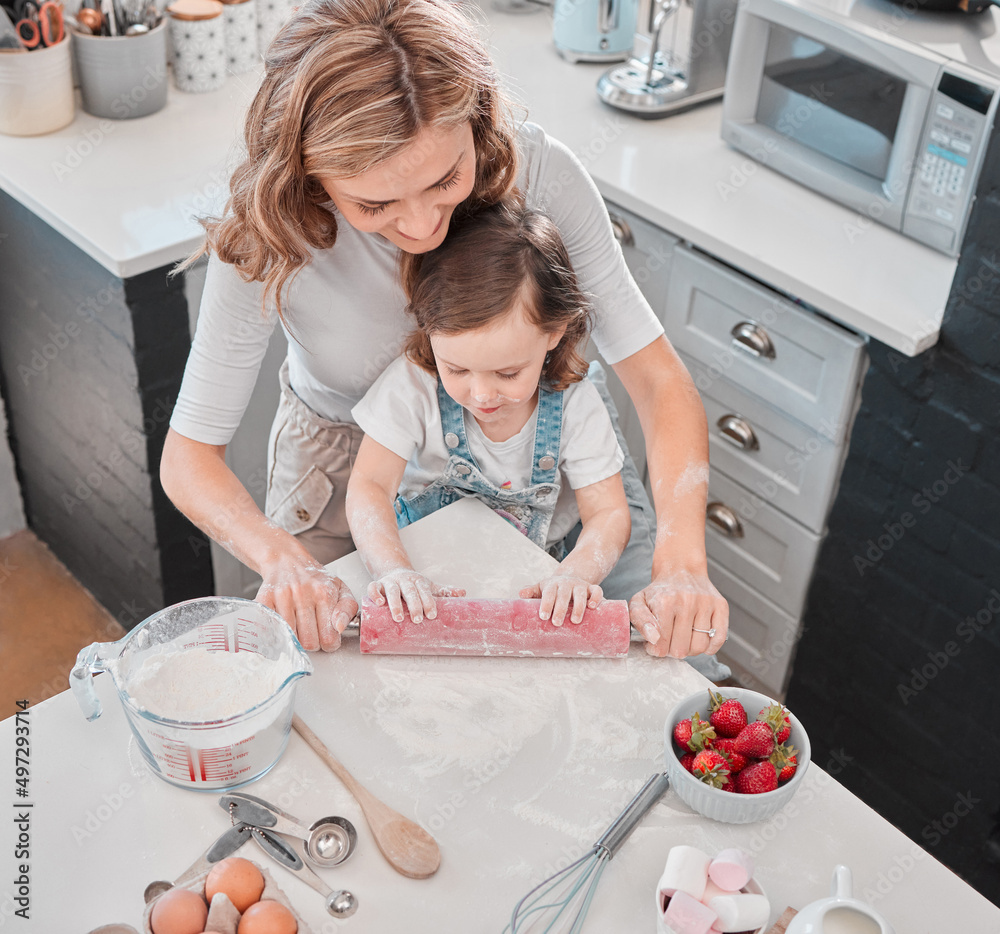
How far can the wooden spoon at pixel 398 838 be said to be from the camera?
38.4 inches

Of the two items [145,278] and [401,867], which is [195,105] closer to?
[145,278]

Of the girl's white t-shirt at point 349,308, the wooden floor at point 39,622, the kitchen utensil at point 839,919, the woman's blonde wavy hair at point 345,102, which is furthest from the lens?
the wooden floor at point 39,622

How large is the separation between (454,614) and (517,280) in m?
0.39

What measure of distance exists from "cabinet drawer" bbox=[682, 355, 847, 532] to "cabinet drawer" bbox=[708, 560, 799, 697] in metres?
0.21

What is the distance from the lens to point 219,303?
135 centimetres

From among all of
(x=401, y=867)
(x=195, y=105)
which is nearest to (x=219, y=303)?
(x=401, y=867)

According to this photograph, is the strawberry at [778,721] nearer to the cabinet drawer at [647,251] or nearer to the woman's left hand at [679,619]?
the woman's left hand at [679,619]

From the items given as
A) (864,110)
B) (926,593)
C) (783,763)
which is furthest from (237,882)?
(864,110)

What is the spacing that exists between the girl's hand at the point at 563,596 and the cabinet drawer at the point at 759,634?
0.96m

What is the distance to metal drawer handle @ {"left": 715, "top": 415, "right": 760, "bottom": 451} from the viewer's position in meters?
1.97

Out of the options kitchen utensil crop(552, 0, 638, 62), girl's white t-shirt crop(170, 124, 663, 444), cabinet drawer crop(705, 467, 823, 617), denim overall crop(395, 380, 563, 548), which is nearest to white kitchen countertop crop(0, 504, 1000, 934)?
denim overall crop(395, 380, 563, 548)

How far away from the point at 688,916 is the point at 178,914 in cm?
40

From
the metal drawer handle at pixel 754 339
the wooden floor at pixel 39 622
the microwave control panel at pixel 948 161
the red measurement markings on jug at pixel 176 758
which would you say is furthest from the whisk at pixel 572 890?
the wooden floor at pixel 39 622

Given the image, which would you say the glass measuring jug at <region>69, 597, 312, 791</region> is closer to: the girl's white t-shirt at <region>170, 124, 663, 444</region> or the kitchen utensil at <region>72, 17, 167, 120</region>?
the girl's white t-shirt at <region>170, 124, 663, 444</region>
